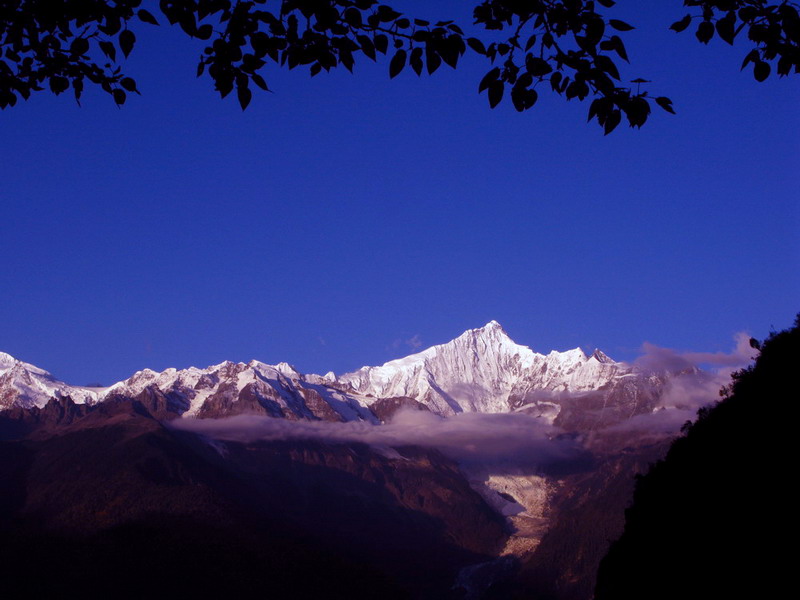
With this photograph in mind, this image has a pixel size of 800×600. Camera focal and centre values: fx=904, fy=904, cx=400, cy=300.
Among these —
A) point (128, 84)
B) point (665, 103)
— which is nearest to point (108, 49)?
point (128, 84)

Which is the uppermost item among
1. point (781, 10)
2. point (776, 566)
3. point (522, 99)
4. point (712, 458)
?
point (781, 10)

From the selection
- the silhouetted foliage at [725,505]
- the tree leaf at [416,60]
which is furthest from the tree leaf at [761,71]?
the silhouetted foliage at [725,505]

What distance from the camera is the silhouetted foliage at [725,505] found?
91.8 ft

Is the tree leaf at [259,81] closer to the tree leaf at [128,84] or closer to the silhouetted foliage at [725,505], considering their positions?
the tree leaf at [128,84]

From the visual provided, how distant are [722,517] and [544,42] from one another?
2404 cm

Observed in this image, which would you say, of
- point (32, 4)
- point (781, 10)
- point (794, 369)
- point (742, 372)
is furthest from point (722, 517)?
point (32, 4)

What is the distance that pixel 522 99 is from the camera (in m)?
13.1

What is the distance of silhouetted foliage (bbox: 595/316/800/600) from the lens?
27969mm

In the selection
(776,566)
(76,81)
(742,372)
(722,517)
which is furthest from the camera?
(742,372)

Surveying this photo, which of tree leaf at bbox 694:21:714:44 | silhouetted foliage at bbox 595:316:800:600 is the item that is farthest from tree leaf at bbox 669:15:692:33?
silhouetted foliage at bbox 595:316:800:600

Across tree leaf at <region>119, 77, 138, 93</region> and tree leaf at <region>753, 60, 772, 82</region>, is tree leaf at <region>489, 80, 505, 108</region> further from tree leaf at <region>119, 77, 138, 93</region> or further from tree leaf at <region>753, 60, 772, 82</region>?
tree leaf at <region>119, 77, 138, 93</region>

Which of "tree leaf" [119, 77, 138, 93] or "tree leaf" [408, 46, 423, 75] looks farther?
"tree leaf" [119, 77, 138, 93]

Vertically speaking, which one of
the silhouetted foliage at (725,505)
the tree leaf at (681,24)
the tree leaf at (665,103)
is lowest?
the silhouetted foliage at (725,505)

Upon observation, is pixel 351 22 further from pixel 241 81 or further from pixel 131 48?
pixel 131 48
